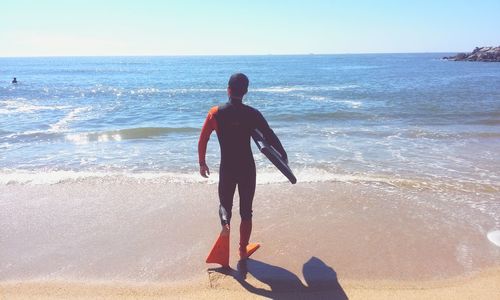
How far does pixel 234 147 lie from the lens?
4.11 metres

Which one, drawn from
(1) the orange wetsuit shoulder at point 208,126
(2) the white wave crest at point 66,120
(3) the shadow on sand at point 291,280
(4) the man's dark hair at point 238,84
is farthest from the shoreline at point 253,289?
(2) the white wave crest at point 66,120

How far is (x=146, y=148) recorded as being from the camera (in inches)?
427

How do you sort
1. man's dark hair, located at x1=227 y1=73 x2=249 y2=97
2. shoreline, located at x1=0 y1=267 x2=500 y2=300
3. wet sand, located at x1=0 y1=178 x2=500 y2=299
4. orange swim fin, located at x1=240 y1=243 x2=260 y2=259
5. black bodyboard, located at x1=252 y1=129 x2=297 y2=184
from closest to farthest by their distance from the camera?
shoreline, located at x1=0 y1=267 x2=500 y2=300 → wet sand, located at x1=0 y1=178 x2=500 y2=299 → man's dark hair, located at x1=227 y1=73 x2=249 y2=97 → black bodyboard, located at x1=252 y1=129 x2=297 y2=184 → orange swim fin, located at x1=240 y1=243 x2=260 y2=259

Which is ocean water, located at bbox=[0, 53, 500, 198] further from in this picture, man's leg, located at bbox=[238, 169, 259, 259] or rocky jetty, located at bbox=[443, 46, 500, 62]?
rocky jetty, located at bbox=[443, 46, 500, 62]

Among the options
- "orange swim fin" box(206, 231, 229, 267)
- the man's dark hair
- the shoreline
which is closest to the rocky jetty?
the shoreline

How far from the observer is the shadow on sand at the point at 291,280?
3.67m

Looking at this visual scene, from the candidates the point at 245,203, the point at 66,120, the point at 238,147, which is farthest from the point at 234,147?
the point at 66,120

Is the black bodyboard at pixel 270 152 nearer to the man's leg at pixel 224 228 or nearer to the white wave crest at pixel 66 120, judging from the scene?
the man's leg at pixel 224 228

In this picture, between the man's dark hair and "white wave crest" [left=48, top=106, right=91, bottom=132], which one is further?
"white wave crest" [left=48, top=106, right=91, bottom=132]

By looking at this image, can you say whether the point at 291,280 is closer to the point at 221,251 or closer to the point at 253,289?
the point at 253,289

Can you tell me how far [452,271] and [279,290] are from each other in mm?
1713

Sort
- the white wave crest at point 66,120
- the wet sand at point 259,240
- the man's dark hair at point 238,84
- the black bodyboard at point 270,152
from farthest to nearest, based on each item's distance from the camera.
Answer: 1. the white wave crest at point 66,120
2. the black bodyboard at point 270,152
3. the man's dark hair at point 238,84
4. the wet sand at point 259,240

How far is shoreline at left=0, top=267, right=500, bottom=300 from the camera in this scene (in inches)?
143

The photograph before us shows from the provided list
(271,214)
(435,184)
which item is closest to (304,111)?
(435,184)
